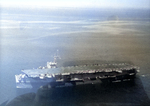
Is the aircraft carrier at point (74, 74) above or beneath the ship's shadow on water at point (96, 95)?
above

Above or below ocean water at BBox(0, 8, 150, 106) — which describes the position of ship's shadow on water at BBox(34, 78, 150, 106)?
below

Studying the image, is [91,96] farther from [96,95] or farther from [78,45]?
[78,45]

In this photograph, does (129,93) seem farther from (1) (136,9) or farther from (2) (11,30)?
(2) (11,30)

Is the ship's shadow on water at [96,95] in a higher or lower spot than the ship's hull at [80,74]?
lower

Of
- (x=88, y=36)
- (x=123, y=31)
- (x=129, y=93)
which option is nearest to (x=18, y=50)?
(x=88, y=36)

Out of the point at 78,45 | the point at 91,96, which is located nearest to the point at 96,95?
the point at 91,96
